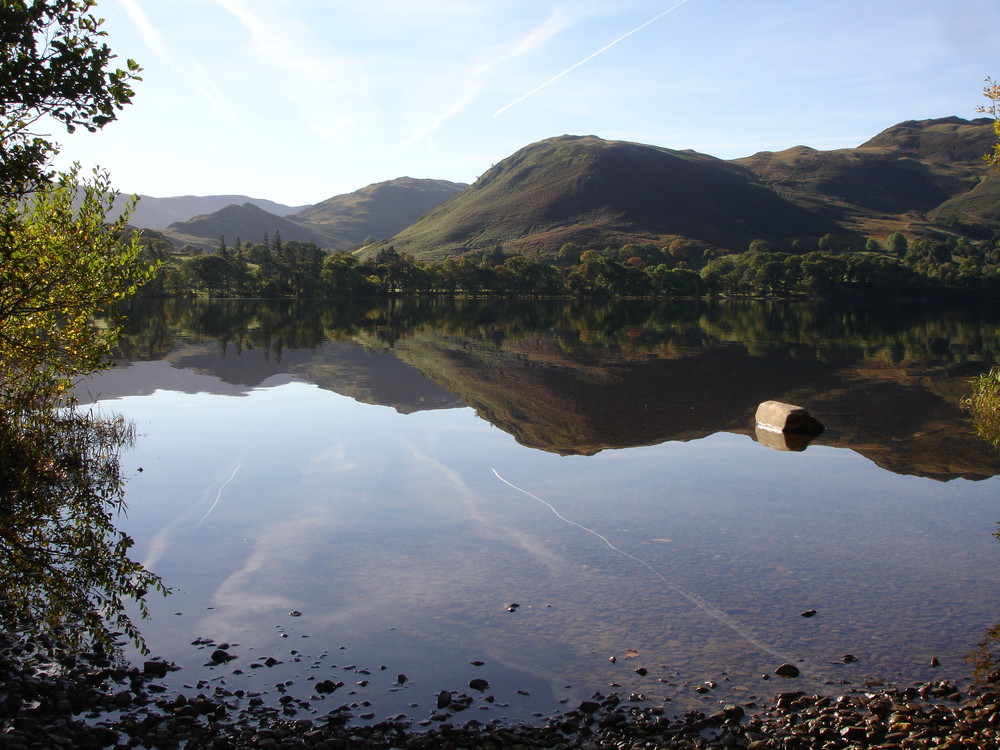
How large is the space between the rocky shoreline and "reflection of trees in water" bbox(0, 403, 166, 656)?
1.95m

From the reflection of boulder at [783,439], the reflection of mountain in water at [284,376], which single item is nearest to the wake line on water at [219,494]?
the reflection of mountain in water at [284,376]

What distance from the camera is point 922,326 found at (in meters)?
95.1

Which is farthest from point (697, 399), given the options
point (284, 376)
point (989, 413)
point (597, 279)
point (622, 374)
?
point (597, 279)

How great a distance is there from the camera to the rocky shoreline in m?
8.74

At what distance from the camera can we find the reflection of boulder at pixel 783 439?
2702 centimetres

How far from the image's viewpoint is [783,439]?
28188 millimetres

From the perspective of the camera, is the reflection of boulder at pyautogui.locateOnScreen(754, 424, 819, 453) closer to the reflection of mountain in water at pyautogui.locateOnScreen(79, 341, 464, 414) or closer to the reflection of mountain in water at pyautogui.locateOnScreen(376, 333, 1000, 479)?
the reflection of mountain in water at pyautogui.locateOnScreen(376, 333, 1000, 479)

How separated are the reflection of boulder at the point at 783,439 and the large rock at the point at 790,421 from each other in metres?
0.16

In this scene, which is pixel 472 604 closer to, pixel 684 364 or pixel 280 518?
pixel 280 518

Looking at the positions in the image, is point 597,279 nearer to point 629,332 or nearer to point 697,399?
point 629,332

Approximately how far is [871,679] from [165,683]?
9.74 metres

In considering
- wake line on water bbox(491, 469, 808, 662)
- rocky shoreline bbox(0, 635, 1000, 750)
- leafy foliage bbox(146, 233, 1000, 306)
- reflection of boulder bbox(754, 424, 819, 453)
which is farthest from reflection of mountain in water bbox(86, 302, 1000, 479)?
leafy foliage bbox(146, 233, 1000, 306)

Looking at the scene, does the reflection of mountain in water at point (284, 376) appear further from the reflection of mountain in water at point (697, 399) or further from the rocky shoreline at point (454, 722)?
the rocky shoreline at point (454, 722)

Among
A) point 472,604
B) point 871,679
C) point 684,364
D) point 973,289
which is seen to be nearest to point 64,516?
point 472,604
